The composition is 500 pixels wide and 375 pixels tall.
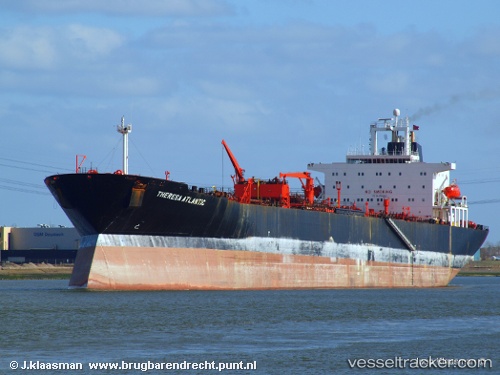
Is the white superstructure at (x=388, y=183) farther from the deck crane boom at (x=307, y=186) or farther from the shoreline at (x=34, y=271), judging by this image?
the shoreline at (x=34, y=271)

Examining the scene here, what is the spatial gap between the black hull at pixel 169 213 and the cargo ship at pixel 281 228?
4cm

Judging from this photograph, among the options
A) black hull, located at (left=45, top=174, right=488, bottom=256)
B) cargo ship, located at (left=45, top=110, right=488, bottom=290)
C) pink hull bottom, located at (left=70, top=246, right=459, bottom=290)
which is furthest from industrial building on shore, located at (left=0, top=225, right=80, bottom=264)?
black hull, located at (left=45, top=174, right=488, bottom=256)

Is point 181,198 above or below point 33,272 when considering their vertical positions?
above

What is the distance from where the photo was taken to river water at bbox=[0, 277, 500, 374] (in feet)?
67.3

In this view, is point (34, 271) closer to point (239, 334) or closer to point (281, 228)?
point (281, 228)

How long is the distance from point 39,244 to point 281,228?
58.9m

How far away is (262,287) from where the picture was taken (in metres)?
42.8

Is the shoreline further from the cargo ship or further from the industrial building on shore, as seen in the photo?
the cargo ship

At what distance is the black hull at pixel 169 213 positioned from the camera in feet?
121

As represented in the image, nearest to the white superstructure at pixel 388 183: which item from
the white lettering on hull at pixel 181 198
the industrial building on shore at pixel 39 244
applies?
the white lettering on hull at pixel 181 198

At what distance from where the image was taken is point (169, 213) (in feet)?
126

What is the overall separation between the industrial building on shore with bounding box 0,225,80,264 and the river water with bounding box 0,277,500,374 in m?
59.1

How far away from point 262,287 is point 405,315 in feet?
39.7

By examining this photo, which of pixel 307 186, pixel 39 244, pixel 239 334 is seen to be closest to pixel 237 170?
pixel 307 186
